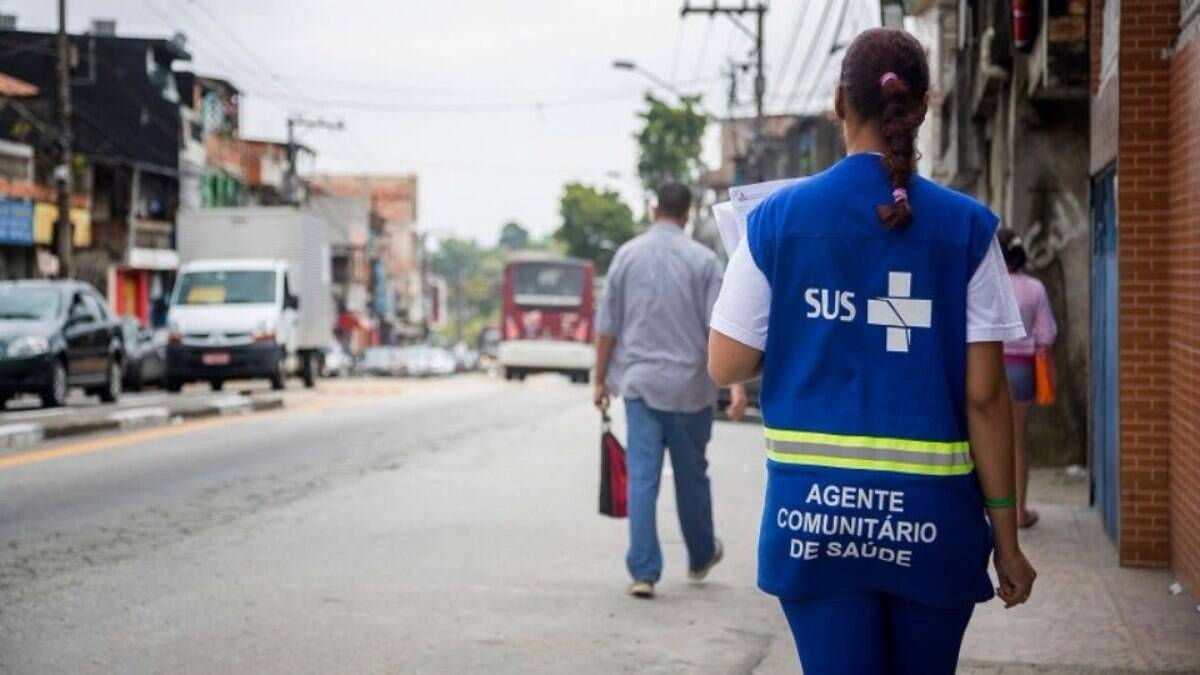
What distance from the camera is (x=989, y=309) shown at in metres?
3.70

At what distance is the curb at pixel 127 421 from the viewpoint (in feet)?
59.9

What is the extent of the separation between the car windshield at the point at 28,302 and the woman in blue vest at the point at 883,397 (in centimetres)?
2248

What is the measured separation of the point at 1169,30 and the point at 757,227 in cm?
633

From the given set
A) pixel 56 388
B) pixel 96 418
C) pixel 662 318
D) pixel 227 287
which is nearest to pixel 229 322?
pixel 227 287

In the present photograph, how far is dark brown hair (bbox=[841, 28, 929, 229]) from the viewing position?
3.66m

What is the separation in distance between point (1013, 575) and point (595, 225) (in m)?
110

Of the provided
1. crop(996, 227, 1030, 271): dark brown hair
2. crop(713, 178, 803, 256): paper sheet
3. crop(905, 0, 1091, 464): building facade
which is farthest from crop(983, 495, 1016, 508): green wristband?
crop(905, 0, 1091, 464): building facade

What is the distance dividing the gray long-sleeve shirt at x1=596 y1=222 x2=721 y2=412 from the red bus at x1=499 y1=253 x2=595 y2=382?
1761 inches

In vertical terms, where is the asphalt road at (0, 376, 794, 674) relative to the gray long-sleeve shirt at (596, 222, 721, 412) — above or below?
below

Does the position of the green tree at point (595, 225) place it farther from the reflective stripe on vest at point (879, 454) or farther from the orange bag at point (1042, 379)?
the reflective stripe on vest at point (879, 454)

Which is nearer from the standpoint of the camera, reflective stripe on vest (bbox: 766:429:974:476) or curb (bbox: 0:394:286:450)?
reflective stripe on vest (bbox: 766:429:974:476)

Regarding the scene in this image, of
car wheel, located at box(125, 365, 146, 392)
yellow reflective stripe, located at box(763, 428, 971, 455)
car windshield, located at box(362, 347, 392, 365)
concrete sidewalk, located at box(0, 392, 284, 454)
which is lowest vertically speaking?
car windshield, located at box(362, 347, 392, 365)

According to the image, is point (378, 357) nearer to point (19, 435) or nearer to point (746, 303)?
point (19, 435)

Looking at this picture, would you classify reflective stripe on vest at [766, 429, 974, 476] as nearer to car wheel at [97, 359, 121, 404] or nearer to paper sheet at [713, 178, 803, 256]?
paper sheet at [713, 178, 803, 256]
